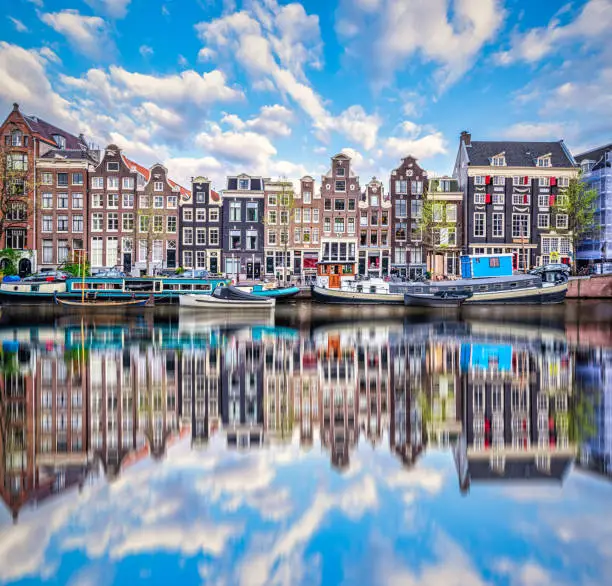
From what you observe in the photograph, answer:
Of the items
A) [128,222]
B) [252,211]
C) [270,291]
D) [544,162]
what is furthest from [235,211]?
[544,162]

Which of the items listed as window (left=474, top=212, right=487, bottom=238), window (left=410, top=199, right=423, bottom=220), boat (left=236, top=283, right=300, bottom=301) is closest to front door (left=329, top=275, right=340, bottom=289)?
boat (left=236, top=283, right=300, bottom=301)

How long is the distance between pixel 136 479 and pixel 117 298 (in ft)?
116

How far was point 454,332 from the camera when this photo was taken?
24.0 m

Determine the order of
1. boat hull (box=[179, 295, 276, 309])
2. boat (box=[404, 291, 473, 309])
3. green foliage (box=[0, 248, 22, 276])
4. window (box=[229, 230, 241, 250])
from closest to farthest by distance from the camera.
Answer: boat hull (box=[179, 295, 276, 309]) < boat (box=[404, 291, 473, 309]) < green foliage (box=[0, 248, 22, 276]) < window (box=[229, 230, 241, 250])

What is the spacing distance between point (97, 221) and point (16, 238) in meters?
9.32

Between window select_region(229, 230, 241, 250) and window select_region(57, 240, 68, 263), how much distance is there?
18.9 metres

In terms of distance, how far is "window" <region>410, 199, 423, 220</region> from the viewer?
188 ft

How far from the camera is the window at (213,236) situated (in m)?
55.1

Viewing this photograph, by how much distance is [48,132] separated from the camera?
57.8m

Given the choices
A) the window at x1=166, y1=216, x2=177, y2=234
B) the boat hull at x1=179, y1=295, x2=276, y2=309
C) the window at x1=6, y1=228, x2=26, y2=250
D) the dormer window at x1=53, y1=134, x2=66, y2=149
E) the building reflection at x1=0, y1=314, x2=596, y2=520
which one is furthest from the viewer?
the dormer window at x1=53, y1=134, x2=66, y2=149

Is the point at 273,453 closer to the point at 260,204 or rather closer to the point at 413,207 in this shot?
the point at 260,204

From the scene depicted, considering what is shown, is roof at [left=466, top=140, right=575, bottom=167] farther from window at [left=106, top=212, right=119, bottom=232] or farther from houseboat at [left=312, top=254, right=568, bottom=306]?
window at [left=106, top=212, right=119, bottom=232]

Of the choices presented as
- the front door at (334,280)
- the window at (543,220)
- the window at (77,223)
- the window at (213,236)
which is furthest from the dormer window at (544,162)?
the window at (77,223)

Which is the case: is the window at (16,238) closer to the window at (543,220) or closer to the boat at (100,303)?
the boat at (100,303)
